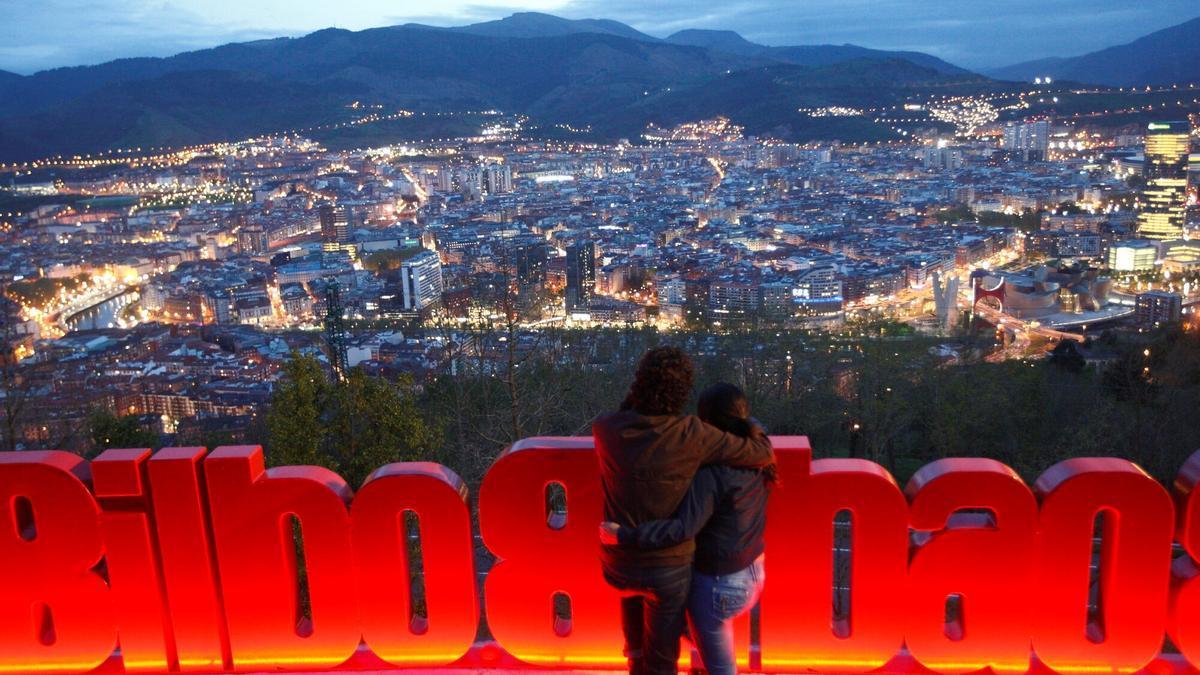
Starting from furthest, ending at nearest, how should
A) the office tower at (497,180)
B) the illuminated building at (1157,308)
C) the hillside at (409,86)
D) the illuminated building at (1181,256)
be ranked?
1. the hillside at (409,86)
2. the office tower at (497,180)
3. the illuminated building at (1181,256)
4. the illuminated building at (1157,308)

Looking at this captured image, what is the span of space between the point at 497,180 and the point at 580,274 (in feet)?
118

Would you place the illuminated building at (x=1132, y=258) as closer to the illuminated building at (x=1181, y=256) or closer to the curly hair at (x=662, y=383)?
the illuminated building at (x=1181, y=256)

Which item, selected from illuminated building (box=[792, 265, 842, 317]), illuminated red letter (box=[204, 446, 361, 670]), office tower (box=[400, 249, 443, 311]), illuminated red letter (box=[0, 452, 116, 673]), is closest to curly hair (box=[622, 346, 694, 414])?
illuminated red letter (box=[204, 446, 361, 670])

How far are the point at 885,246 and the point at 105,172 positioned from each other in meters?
52.6

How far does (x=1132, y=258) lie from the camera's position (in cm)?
3744

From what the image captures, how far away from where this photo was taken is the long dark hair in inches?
104

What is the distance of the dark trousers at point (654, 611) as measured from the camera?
263 centimetres

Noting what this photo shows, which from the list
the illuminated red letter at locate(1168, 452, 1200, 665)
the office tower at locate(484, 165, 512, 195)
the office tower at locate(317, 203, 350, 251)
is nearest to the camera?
the illuminated red letter at locate(1168, 452, 1200, 665)

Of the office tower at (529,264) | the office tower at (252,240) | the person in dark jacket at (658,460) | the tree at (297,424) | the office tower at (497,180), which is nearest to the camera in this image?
the person in dark jacket at (658,460)

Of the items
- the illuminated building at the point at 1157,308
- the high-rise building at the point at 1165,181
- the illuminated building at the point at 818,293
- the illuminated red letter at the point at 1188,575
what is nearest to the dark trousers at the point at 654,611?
the illuminated red letter at the point at 1188,575

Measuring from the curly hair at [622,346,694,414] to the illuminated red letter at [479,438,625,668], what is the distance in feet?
2.23

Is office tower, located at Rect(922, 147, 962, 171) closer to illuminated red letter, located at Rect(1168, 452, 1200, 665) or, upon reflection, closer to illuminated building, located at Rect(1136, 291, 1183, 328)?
illuminated building, located at Rect(1136, 291, 1183, 328)

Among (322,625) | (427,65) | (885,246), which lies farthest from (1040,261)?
(427,65)

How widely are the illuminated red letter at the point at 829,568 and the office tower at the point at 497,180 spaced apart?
65.3 meters
